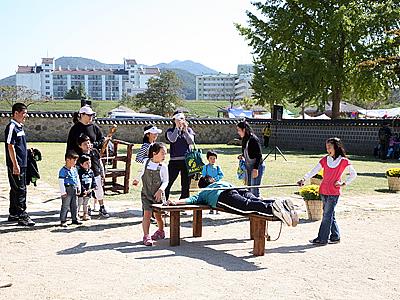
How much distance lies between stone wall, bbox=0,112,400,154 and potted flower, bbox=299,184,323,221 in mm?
17110

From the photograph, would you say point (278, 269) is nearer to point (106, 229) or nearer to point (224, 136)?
point (106, 229)

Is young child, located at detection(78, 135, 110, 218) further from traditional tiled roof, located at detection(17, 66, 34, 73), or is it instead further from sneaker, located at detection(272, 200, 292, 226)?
traditional tiled roof, located at detection(17, 66, 34, 73)

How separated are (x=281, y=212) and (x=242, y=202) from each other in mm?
584

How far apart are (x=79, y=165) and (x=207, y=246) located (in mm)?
2545

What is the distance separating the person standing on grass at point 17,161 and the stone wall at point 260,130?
19803mm

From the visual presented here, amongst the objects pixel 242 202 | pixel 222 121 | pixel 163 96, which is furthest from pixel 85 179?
pixel 163 96

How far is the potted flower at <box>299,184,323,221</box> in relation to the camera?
9258mm

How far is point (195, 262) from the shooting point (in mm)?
6582

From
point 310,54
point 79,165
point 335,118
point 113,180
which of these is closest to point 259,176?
point 79,165

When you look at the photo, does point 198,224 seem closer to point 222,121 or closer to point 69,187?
point 69,187

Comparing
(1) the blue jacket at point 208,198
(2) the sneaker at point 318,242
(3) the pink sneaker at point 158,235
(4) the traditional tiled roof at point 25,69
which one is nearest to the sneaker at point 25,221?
(3) the pink sneaker at point 158,235

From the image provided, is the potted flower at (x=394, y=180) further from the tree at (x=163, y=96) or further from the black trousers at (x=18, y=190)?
the tree at (x=163, y=96)

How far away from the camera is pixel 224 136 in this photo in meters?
33.8

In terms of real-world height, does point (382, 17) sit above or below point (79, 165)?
above
